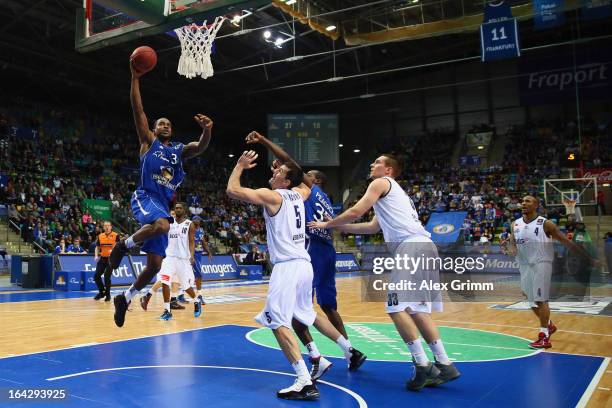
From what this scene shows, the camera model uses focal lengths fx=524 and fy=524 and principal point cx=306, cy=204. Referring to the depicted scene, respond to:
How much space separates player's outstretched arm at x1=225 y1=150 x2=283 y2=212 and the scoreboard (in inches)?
803

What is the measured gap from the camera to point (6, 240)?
1805cm

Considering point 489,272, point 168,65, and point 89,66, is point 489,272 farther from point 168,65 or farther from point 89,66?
point 89,66

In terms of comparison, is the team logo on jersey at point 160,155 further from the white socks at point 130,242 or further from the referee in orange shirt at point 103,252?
the referee in orange shirt at point 103,252

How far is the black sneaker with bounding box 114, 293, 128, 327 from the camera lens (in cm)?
500

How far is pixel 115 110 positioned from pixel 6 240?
14.8 metres

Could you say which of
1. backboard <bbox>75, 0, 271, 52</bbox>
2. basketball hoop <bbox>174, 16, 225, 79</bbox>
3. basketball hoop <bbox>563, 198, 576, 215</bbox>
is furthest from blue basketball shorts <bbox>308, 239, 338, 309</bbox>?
basketball hoop <bbox>563, 198, 576, 215</bbox>

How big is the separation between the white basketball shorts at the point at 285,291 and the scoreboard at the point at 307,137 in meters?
20.5

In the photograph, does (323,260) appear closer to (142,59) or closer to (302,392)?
(302,392)

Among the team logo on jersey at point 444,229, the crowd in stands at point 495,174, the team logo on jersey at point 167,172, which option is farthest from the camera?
the crowd in stands at point 495,174

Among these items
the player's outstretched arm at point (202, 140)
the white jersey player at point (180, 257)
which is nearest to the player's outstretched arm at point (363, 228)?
the player's outstretched arm at point (202, 140)

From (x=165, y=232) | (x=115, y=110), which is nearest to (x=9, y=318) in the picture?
(x=165, y=232)

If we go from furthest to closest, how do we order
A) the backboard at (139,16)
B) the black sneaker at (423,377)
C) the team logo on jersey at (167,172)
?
the backboard at (139,16)
the team logo on jersey at (167,172)
the black sneaker at (423,377)

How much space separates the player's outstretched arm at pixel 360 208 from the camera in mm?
4508

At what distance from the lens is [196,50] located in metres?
9.82
